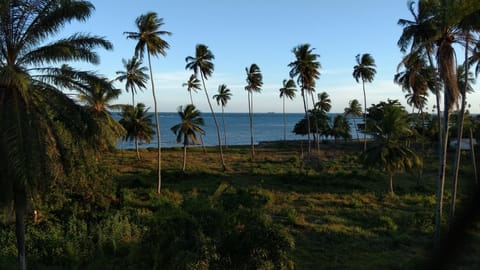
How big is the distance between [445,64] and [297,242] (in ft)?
32.7

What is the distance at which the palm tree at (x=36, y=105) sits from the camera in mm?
9320

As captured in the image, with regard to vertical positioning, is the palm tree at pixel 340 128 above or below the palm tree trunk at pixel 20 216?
above

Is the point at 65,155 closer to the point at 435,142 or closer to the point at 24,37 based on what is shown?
the point at 24,37

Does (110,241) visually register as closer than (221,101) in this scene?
Yes

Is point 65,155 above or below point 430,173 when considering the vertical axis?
above

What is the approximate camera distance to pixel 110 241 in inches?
582

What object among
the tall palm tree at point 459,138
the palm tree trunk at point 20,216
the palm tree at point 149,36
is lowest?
the palm tree trunk at point 20,216

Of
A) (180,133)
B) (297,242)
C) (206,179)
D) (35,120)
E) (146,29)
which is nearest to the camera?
(35,120)

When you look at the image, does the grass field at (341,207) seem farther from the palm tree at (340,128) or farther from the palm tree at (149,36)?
the palm tree at (340,128)

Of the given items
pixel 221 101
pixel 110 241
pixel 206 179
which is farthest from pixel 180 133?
pixel 110 241

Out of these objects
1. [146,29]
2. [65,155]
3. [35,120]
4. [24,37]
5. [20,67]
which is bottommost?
[65,155]

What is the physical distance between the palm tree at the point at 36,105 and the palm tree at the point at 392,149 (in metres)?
21.7

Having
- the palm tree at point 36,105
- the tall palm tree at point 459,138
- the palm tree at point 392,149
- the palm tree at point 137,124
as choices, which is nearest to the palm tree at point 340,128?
the tall palm tree at point 459,138

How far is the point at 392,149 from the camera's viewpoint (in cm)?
2684
